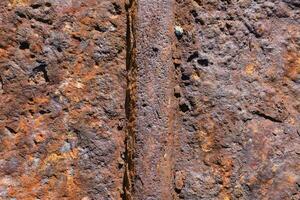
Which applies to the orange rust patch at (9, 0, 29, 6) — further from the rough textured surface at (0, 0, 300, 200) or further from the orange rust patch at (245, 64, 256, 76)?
the orange rust patch at (245, 64, 256, 76)

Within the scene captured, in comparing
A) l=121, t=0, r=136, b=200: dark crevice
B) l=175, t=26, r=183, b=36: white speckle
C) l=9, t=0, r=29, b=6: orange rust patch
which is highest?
l=9, t=0, r=29, b=6: orange rust patch

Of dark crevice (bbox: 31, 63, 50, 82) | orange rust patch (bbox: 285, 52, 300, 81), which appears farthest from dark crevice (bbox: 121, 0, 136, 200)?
orange rust patch (bbox: 285, 52, 300, 81)

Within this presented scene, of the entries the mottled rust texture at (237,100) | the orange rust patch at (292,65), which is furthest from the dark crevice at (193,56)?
the orange rust patch at (292,65)

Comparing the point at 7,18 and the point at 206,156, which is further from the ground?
the point at 7,18

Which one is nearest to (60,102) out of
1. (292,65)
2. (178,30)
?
(178,30)

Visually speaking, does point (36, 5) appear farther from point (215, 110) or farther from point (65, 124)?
point (215, 110)

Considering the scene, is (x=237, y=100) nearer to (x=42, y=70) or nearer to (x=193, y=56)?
(x=193, y=56)

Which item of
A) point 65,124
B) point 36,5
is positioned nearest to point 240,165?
point 65,124
